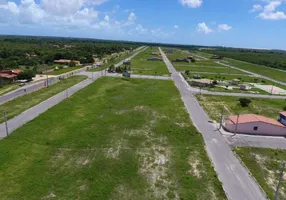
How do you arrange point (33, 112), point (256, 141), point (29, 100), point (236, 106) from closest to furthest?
point (256, 141) < point (33, 112) < point (29, 100) < point (236, 106)

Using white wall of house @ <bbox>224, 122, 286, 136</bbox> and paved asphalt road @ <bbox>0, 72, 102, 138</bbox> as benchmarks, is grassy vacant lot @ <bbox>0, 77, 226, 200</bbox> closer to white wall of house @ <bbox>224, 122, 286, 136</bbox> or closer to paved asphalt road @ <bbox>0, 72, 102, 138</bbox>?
paved asphalt road @ <bbox>0, 72, 102, 138</bbox>

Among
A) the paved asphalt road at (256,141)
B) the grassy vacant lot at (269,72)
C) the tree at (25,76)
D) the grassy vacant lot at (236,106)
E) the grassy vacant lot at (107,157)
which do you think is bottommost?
the grassy vacant lot at (107,157)

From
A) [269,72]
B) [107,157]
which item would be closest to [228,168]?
[107,157]

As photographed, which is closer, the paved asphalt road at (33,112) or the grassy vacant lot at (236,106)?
the paved asphalt road at (33,112)

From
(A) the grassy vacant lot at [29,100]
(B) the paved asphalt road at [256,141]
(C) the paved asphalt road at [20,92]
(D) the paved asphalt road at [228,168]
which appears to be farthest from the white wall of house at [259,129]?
(C) the paved asphalt road at [20,92]

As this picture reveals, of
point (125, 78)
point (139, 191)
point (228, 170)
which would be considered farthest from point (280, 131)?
point (125, 78)

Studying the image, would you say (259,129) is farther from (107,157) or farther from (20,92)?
(20,92)

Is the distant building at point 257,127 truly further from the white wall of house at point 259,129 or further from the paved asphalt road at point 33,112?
the paved asphalt road at point 33,112

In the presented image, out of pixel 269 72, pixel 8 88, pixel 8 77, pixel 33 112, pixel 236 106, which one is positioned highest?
pixel 269 72
